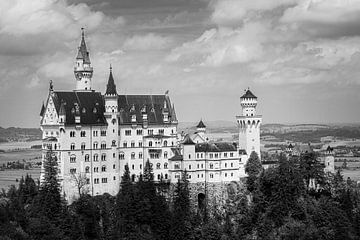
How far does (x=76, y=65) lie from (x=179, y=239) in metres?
34.9

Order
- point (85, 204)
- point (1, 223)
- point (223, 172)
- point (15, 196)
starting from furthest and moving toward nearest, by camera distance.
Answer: point (223, 172), point (15, 196), point (85, 204), point (1, 223)

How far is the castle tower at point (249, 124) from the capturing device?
355 feet

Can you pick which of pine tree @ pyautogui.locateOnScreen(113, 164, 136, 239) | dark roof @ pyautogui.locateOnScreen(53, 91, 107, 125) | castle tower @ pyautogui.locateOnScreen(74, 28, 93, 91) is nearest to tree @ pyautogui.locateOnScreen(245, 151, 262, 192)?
pine tree @ pyautogui.locateOnScreen(113, 164, 136, 239)

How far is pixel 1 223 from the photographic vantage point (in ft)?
277

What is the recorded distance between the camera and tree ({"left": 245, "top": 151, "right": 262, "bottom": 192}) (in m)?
104

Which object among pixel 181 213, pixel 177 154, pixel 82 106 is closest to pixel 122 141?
pixel 82 106

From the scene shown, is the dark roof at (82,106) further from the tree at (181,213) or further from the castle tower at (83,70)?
the tree at (181,213)

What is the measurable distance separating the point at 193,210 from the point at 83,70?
1196 inches

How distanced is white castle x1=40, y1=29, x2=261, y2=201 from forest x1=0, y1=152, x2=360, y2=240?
101 inches

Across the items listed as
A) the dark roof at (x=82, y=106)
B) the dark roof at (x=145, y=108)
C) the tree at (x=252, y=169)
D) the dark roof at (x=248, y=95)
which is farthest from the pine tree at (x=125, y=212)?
the dark roof at (x=248, y=95)

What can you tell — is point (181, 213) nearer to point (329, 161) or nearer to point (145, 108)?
point (145, 108)

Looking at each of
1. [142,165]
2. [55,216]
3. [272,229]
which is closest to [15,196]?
[55,216]

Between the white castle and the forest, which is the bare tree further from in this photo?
the forest

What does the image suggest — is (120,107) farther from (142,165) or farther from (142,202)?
(142,202)
